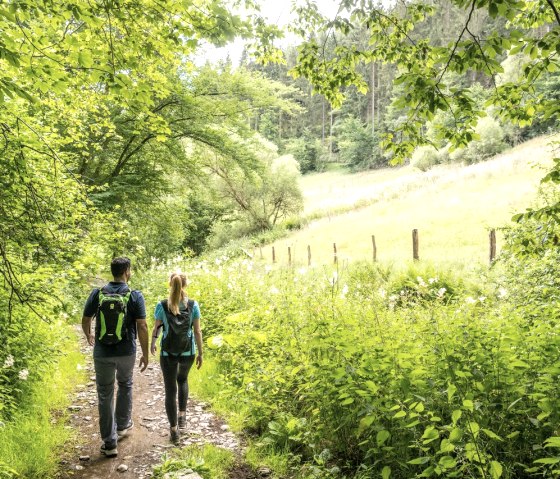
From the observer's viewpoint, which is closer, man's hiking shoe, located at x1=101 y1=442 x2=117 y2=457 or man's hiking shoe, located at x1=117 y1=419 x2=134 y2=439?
man's hiking shoe, located at x1=101 y1=442 x2=117 y2=457

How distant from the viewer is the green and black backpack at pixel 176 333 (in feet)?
16.8

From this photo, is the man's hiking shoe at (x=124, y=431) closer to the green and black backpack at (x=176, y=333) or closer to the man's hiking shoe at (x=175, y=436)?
the man's hiking shoe at (x=175, y=436)

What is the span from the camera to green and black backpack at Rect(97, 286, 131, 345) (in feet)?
15.6

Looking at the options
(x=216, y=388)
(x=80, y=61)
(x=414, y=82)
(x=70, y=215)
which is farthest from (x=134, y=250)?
(x=414, y=82)

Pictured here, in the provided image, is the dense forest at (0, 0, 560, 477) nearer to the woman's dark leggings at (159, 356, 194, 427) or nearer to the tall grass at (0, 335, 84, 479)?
the tall grass at (0, 335, 84, 479)

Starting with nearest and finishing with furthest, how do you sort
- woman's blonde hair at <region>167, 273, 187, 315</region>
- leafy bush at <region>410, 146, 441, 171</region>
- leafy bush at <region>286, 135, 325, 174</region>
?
1. woman's blonde hair at <region>167, 273, 187, 315</region>
2. leafy bush at <region>410, 146, 441, 171</region>
3. leafy bush at <region>286, 135, 325, 174</region>

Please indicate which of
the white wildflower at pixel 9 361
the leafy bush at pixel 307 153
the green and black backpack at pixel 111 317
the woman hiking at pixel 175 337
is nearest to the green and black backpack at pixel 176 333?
the woman hiking at pixel 175 337

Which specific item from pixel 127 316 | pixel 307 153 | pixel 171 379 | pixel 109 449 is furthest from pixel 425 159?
pixel 109 449

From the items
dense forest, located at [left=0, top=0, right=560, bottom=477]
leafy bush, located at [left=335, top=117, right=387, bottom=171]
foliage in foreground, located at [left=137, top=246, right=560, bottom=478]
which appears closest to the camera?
foliage in foreground, located at [left=137, top=246, right=560, bottom=478]

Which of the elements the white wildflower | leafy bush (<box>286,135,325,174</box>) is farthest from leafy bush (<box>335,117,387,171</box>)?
the white wildflower

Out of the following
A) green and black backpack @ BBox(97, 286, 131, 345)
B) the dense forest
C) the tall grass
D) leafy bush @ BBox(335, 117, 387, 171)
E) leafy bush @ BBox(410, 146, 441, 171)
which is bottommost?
the tall grass

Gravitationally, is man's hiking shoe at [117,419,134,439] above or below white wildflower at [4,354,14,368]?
below

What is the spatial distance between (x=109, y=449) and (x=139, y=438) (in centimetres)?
49

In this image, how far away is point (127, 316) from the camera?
194 inches
